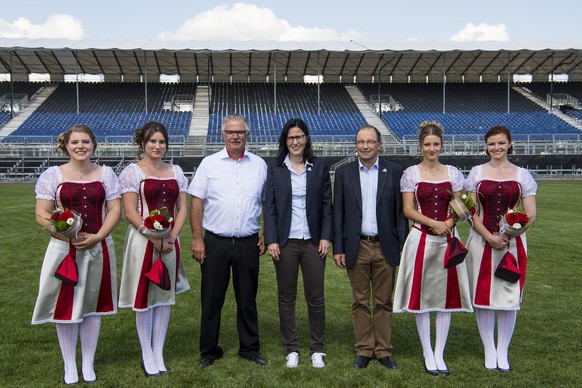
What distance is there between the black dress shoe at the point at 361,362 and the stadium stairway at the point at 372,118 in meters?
22.9

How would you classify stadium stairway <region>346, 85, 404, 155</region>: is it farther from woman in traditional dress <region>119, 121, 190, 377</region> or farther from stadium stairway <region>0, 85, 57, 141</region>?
woman in traditional dress <region>119, 121, 190, 377</region>

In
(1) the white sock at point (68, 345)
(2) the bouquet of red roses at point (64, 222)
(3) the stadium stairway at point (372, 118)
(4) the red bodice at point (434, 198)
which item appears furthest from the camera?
(3) the stadium stairway at point (372, 118)

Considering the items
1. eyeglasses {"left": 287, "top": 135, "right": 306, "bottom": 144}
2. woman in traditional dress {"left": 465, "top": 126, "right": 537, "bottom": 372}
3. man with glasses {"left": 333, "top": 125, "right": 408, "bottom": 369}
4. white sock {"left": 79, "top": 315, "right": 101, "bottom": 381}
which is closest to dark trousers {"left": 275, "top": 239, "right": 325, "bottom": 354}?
man with glasses {"left": 333, "top": 125, "right": 408, "bottom": 369}

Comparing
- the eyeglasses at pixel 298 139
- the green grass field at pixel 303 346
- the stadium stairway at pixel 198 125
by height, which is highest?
the stadium stairway at pixel 198 125

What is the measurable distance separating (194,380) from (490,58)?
38448 mm

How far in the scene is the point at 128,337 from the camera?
5098 millimetres

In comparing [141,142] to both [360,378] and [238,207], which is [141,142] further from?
[360,378]

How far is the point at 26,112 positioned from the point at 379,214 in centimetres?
3818

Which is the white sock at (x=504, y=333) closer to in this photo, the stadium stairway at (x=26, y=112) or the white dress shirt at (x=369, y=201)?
the white dress shirt at (x=369, y=201)

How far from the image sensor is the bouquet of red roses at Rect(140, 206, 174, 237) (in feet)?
→ 12.5

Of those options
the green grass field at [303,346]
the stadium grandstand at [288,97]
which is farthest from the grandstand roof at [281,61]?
the green grass field at [303,346]

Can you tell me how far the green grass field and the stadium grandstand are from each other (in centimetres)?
1863

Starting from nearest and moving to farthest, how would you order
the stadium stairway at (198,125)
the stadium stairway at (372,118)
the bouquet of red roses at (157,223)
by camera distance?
the bouquet of red roses at (157,223)
the stadium stairway at (198,125)
the stadium stairway at (372,118)

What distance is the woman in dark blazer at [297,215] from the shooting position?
4.21 metres
